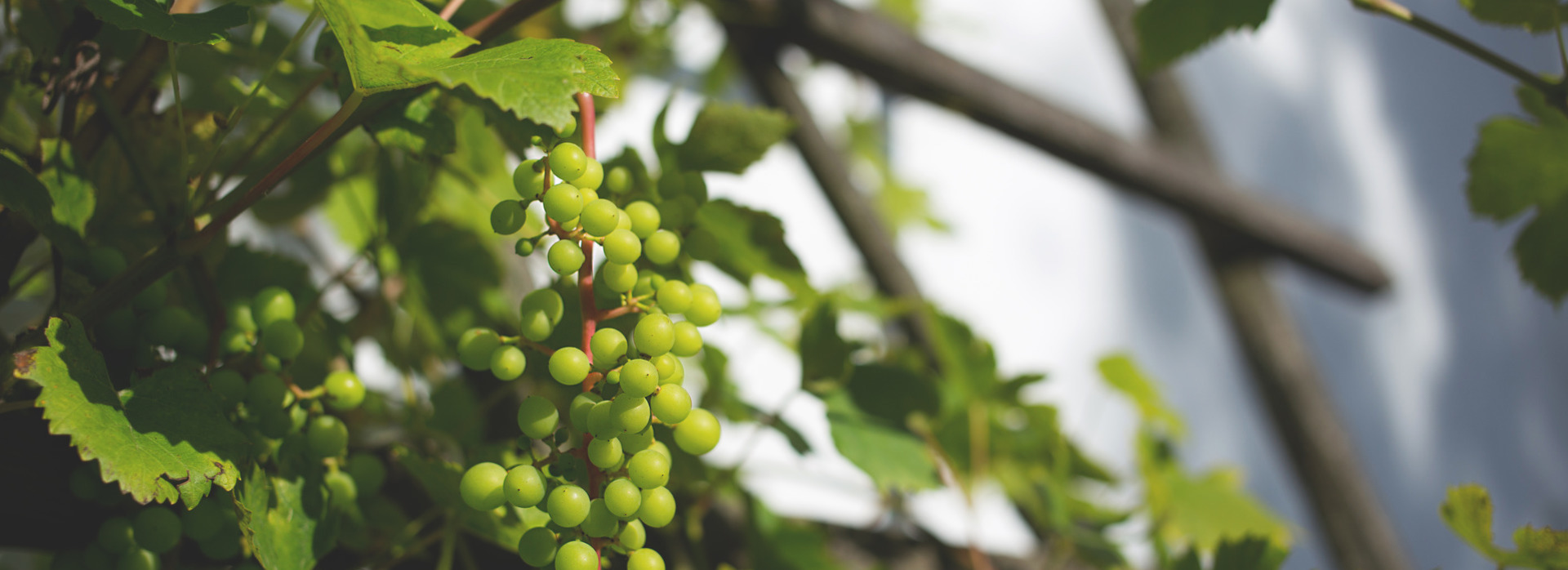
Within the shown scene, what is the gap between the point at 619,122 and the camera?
1.10 metres

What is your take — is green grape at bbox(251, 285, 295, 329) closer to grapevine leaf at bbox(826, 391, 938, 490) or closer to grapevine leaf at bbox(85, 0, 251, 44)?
grapevine leaf at bbox(85, 0, 251, 44)

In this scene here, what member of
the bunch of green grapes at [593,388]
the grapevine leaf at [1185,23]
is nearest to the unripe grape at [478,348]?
the bunch of green grapes at [593,388]

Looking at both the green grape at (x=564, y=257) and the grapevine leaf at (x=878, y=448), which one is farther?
the grapevine leaf at (x=878, y=448)

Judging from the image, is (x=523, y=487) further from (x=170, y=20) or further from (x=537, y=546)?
(x=170, y=20)

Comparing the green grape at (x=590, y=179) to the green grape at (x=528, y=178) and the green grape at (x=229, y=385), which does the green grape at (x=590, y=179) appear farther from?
the green grape at (x=229, y=385)

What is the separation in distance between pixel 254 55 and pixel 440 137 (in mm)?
118

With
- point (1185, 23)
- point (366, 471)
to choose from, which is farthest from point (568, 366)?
point (1185, 23)

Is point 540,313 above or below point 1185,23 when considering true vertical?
below

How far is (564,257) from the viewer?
0.61ft

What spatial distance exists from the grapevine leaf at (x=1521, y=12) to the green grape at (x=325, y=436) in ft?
1.24

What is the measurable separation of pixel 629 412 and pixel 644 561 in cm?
4

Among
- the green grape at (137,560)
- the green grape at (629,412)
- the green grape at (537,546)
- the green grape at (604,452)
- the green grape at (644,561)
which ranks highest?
the green grape at (629,412)

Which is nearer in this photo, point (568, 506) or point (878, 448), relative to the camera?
point (568, 506)

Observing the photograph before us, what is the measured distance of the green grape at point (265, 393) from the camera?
0.21 metres
